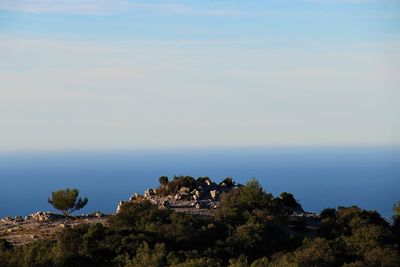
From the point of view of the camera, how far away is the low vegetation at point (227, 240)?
33688 mm

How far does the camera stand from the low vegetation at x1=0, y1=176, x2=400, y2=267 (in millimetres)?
33688

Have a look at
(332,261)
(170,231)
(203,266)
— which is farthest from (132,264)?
(332,261)

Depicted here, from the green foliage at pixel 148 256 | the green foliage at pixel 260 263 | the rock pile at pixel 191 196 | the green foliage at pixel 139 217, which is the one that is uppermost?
the rock pile at pixel 191 196

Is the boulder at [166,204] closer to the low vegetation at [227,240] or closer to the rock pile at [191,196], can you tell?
the rock pile at [191,196]

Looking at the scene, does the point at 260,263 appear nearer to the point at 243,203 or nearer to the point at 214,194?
the point at 243,203

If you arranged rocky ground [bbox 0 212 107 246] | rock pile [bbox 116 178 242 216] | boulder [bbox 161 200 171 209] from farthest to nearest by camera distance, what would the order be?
rock pile [bbox 116 178 242 216] < boulder [bbox 161 200 171 209] < rocky ground [bbox 0 212 107 246]

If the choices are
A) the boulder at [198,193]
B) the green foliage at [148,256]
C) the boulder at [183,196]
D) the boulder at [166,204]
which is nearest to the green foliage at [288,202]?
the boulder at [198,193]

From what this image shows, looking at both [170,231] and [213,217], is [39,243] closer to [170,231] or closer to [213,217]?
[170,231]

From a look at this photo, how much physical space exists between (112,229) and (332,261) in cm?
1109

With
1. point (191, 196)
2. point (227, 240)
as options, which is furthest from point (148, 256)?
point (191, 196)

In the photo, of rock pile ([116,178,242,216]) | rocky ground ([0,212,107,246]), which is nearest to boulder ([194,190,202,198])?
rock pile ([116,178,242,216])

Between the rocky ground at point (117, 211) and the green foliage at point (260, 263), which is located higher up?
the rocky ground at point (117, 211)

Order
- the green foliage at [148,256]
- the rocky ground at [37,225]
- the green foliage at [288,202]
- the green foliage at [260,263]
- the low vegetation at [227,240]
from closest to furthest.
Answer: the green foliage at [148,256] → the green foliage at [260,263] → the low vegetation at [227,240] → the rocky ground at [37,225] → the green foliage at [288,202]

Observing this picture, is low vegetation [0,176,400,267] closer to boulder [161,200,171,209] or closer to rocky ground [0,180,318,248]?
rocky ground [0,180,318,248]
